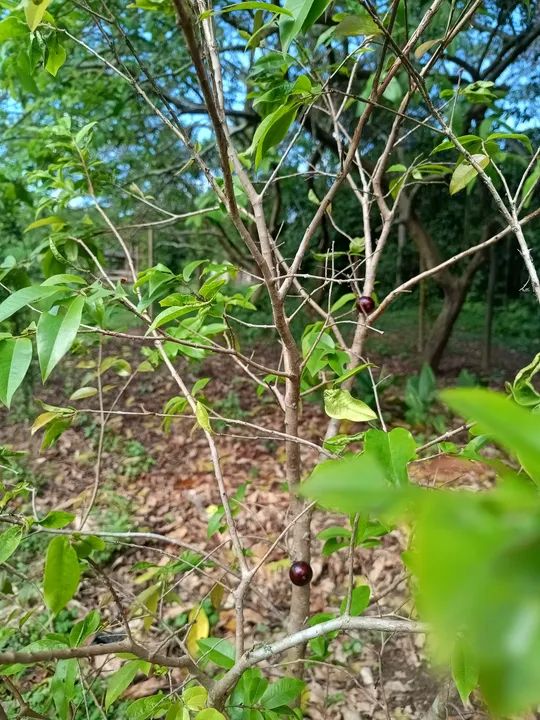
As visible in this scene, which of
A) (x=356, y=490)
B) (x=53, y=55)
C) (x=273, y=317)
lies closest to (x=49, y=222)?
(x=53, y=55)

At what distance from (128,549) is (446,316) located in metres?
3.11

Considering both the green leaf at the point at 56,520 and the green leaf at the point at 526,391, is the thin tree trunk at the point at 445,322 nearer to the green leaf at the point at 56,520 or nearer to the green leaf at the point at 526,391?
the green leaf at the point at 526,391

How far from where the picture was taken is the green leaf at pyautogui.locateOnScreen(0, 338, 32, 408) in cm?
62

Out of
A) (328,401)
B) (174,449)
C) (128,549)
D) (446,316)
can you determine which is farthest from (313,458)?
(328,401)

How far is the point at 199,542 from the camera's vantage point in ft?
7.81

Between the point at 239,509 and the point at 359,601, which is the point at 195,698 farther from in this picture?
the point at 239,509

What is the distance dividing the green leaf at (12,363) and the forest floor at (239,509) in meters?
0.70

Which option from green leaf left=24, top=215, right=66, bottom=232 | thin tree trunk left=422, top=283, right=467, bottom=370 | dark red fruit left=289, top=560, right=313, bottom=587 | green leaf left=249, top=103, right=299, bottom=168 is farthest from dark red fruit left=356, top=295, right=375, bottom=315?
thin tree trunk left=422, top=283, right=467, bottom=370

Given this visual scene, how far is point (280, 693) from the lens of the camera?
0.95m

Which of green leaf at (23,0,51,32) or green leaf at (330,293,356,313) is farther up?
green leaf at (23,0,51,32)

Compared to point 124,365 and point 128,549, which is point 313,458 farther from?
point 124,365

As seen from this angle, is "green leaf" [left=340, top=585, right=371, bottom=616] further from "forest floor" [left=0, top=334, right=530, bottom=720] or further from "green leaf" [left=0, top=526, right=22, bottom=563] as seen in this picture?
"green leaf" [left=0, top=526, right=22, bottom=563]

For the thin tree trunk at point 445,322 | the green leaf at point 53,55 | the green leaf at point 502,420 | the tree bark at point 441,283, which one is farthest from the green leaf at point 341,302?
the thin tree trunk at point 445,322

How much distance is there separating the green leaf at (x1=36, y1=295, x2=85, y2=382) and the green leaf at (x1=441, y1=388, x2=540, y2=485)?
51 cm
